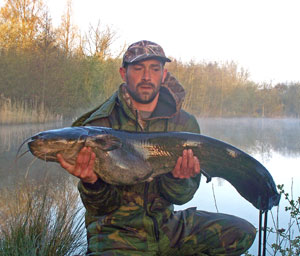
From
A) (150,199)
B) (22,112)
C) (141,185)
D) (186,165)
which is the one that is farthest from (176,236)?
(22,112)

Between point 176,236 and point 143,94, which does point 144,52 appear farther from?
point 176,236

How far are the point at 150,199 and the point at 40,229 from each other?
3.10 ft

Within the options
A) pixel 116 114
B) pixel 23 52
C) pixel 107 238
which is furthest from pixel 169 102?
pixel 23 52

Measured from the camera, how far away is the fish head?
168cm

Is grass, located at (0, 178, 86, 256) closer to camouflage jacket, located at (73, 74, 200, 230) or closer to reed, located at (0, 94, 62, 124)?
camouflage jacket, located at (73, 74, 200, 230)

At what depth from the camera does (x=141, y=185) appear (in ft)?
7.66

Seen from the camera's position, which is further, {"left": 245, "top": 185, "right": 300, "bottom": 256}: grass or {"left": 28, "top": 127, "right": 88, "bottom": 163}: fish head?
{"left": 245, "top": 185, "right": 300, "bottom": 256}: grass

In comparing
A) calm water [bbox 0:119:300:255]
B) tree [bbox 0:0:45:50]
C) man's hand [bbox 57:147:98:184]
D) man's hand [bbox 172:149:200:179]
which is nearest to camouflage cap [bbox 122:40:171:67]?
man's hand [bbox 172:149:200:179]

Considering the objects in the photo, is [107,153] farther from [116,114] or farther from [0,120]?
[0,120]

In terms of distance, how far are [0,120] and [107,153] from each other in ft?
30.7

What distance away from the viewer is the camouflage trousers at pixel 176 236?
2195 millimetres

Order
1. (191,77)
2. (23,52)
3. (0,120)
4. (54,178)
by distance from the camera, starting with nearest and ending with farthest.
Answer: (54,178)
(0,120)
(23,52)
(191,77)

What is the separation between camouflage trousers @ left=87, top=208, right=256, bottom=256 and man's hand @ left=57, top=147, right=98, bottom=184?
0.54 m

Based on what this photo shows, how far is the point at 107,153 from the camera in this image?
1.89m
